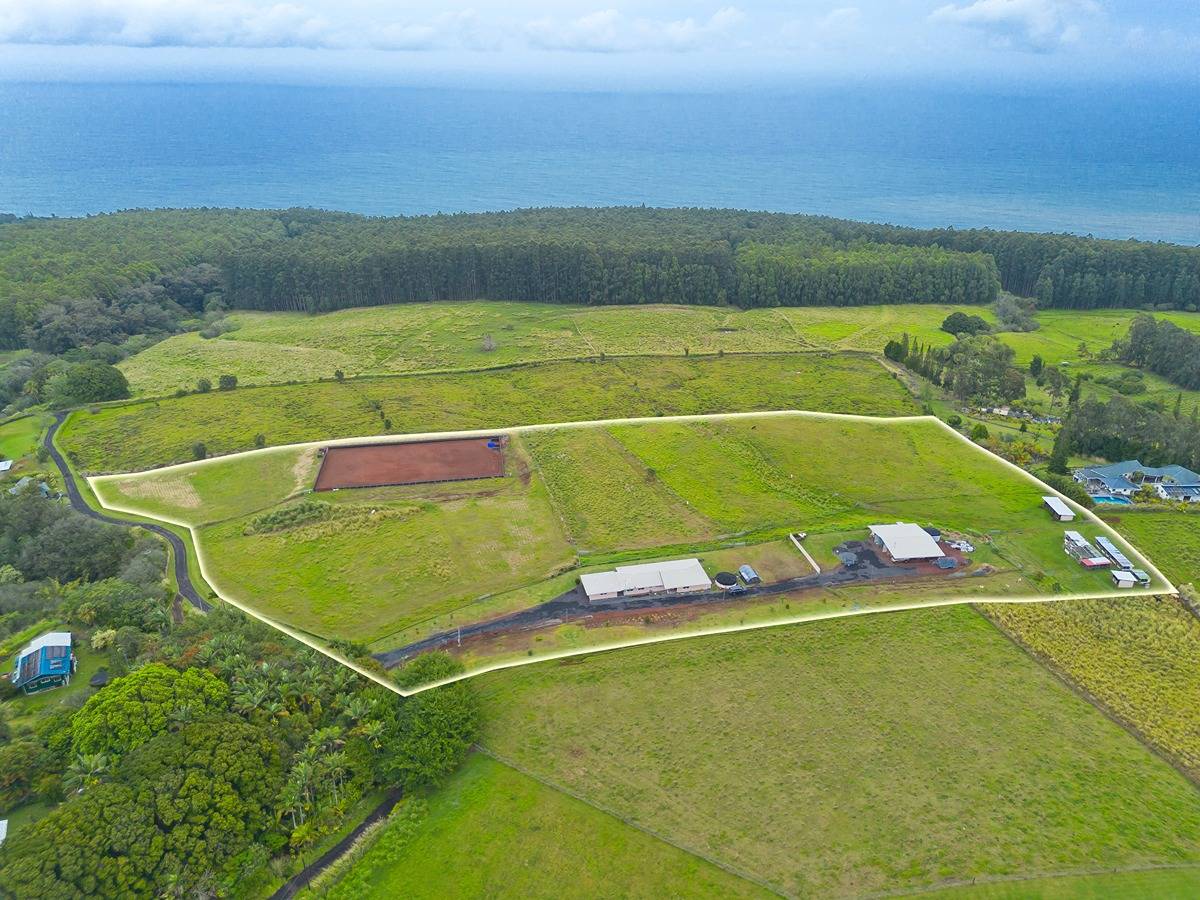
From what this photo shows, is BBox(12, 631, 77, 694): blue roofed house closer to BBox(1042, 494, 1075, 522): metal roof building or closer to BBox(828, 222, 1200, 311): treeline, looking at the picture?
BBox(1042, 494, 1075, 522): metal roof building

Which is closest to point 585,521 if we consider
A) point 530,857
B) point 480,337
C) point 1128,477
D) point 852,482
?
point 852,482

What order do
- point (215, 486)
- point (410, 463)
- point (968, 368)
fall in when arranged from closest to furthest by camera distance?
point (215, 486) → point (410, 463) → point (968, 368)

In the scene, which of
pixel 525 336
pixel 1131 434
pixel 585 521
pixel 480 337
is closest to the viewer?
pixel 585 521

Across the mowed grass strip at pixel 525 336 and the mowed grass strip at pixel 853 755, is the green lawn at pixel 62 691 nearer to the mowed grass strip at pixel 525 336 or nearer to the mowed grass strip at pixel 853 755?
the mowed grass strip at pixel 853 755

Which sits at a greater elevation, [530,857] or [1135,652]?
[1135,652]

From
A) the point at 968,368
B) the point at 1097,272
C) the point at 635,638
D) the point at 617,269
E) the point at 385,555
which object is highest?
the point at 1097,272

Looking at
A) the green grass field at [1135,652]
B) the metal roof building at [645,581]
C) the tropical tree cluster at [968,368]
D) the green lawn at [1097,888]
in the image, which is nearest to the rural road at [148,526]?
the metal roof building at [645,581]

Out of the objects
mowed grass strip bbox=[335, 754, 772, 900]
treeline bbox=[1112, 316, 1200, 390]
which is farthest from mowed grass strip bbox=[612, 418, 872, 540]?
treeline bbox=[1112, 316, 1200, 390]

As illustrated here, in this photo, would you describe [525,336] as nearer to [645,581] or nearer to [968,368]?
[968,368]
